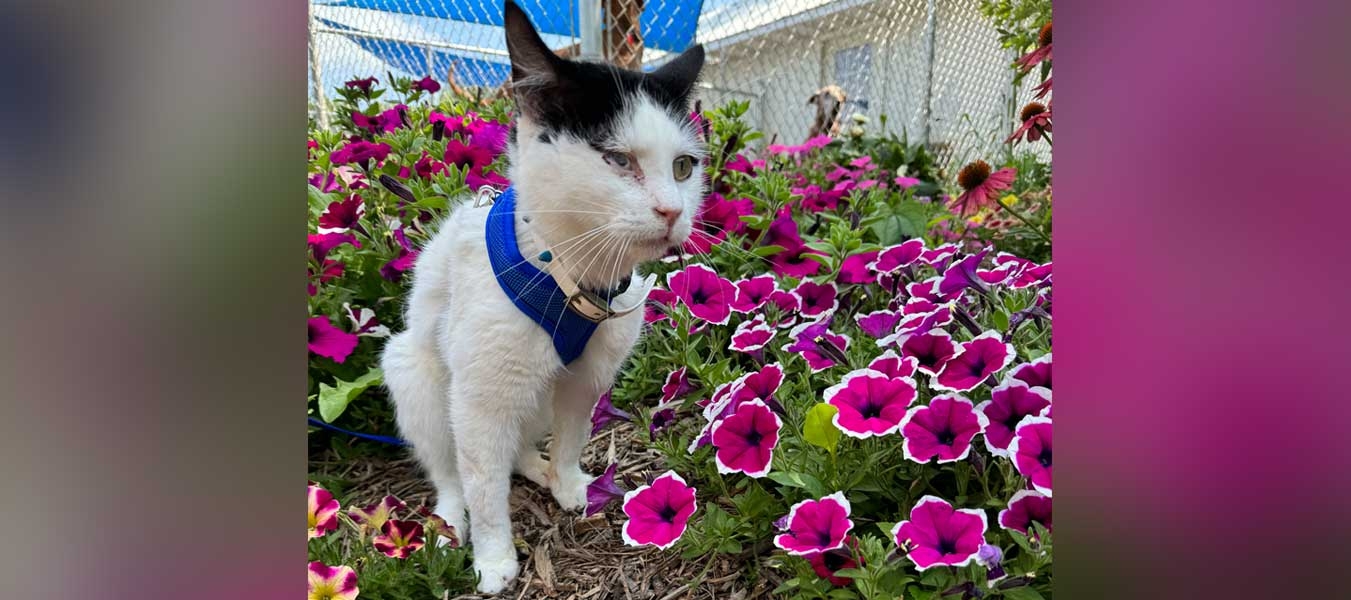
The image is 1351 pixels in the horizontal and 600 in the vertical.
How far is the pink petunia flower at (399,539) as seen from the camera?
97 cm

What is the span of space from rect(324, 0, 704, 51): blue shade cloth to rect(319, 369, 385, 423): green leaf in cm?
142

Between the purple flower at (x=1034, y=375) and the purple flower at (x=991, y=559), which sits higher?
the purple flower at (x=1034, y=375)

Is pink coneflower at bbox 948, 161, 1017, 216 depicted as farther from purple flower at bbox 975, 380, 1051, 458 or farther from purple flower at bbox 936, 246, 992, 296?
purple flower at bbox 975, 380, 1051, 458

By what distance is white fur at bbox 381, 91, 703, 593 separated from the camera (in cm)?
94

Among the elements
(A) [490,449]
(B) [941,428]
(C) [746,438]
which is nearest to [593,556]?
(A) [490,449]

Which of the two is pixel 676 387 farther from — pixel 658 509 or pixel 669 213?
pixel 669 213

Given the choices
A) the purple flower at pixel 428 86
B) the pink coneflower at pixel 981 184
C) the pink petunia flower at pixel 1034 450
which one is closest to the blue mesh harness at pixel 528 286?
the pink petunia flower at pixel 1034 450

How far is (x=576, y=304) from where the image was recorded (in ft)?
3.32

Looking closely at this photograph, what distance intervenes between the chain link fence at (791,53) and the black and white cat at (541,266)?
51.6 inches

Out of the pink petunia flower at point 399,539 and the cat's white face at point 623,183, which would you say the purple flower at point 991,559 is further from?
the pink petunia flower at point 399,539

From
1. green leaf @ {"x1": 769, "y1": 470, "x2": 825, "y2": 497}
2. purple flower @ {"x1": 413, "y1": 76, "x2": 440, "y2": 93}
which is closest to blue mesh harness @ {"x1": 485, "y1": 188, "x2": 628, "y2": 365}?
green leaf @ {"x1": 769, "y1": 470, "x2": 825, "y2": 497}
